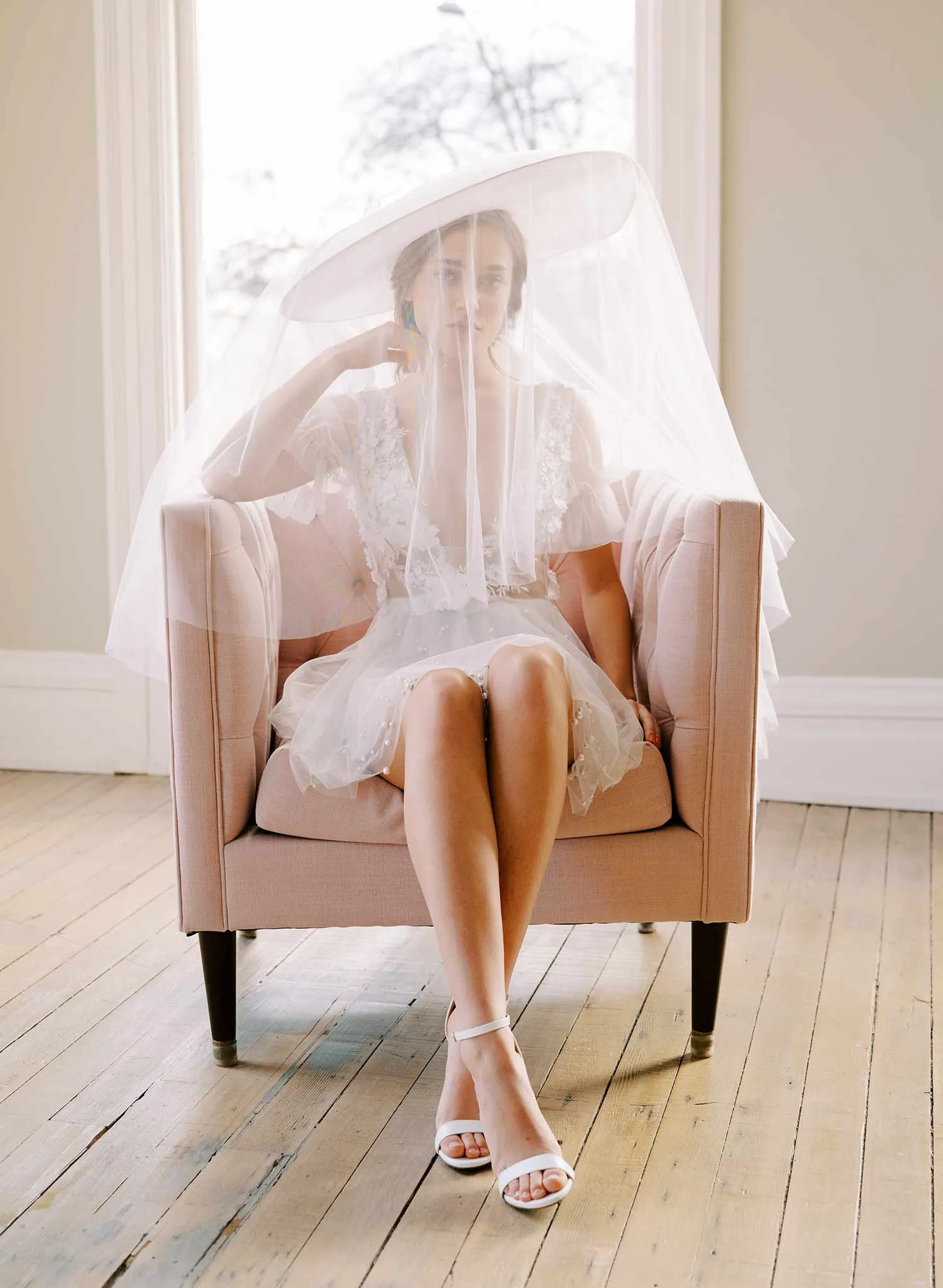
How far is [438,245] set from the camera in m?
1.80

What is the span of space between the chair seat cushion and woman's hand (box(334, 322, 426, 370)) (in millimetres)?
577

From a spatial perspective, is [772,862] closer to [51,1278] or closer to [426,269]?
[426,269]

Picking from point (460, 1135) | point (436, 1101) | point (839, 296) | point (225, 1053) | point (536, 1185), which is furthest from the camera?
point (839, 296)

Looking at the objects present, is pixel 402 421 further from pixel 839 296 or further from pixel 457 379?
pixel 839 296

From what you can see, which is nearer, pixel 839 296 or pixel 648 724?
pixel 648 724

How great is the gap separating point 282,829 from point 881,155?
2144mm

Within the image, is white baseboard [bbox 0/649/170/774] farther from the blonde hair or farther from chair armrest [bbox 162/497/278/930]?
the blonde hair

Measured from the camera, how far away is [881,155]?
297 cm

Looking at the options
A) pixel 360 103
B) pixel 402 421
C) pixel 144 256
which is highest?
pixel 360 103

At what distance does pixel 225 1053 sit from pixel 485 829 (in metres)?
0.56

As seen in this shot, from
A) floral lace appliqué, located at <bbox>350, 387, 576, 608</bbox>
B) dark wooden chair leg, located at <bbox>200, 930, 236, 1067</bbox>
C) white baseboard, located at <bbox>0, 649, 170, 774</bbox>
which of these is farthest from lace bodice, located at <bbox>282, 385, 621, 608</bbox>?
white baseboard, located at <bbox>0, 649, 170, 774</bbox>

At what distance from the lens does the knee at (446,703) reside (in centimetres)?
164

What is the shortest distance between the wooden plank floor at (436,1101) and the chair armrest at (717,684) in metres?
0.29

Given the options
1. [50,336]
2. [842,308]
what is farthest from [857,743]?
[50,336]
